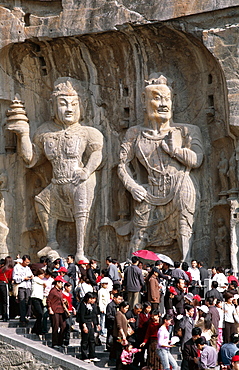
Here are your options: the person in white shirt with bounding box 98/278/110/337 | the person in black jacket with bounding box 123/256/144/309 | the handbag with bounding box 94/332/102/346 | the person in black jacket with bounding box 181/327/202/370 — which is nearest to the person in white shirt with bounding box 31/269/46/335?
the person in white shirt with bounding box 98/278/110/337

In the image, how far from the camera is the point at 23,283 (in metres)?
26.2

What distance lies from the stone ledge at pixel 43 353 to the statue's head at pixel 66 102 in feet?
28.2

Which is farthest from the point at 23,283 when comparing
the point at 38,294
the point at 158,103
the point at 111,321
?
the point at 158,103

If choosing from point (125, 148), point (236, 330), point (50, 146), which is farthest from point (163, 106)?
point (236, 330)

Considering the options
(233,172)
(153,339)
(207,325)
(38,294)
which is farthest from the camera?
(233,172)

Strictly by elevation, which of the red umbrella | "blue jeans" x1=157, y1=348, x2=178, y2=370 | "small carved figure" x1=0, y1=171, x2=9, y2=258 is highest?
"small carved figure" x1=0, y1=171, x2=9, y2=258

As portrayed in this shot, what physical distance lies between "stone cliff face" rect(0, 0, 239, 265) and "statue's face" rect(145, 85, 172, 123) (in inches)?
21.6

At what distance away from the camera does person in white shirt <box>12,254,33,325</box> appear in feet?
86.0

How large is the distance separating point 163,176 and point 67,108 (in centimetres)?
356

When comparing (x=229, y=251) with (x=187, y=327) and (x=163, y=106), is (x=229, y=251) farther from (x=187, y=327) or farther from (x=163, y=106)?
(x=187, y=327)

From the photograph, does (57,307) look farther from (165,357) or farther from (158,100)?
(158,100)

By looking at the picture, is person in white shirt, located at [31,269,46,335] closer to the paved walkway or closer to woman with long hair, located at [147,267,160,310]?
the paved walkway

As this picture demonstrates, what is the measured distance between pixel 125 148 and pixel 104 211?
202 centimetres

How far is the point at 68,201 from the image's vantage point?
33.0 m
